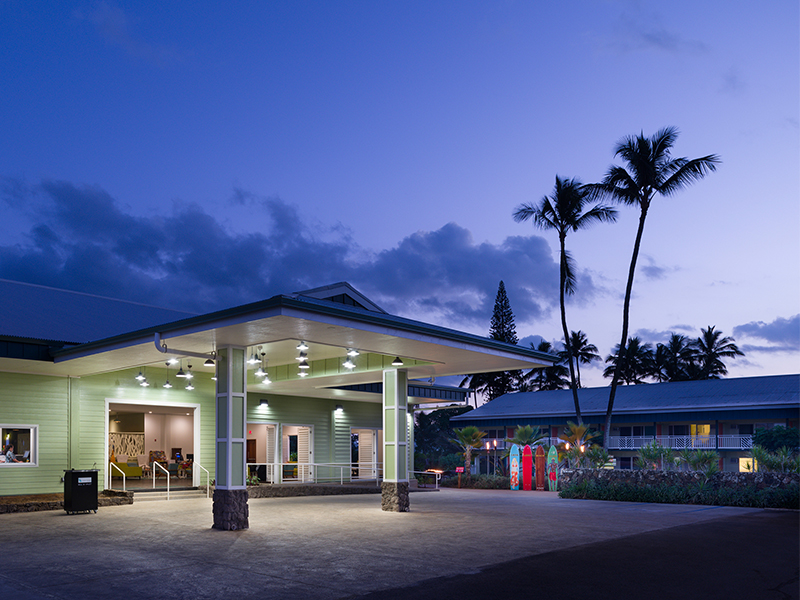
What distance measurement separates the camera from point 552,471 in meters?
25.9

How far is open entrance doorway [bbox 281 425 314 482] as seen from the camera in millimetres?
25531

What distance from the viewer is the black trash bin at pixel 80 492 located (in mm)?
15031

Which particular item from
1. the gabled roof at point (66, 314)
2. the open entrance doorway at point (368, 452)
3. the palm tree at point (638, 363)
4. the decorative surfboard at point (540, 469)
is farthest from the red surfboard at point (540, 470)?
the palm tree at point (638, 363)

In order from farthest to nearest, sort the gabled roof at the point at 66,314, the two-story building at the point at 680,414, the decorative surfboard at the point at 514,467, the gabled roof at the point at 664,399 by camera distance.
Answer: the gabled roof at the point at 664,399 < the two-story building at the point at 680,414 < the decorative surfboard at the point at 514,467 < the gabled roof at the point at 66,314

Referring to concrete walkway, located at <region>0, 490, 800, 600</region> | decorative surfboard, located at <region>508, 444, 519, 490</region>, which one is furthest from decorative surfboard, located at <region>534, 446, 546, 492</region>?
concrete walkway, located at <region>0, 490, 800, 600</region>

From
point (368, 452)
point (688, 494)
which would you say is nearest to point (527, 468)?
point (368, 452)

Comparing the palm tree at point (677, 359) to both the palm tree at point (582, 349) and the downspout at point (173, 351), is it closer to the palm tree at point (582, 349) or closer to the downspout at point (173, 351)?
the palm tree at point (582, 349)

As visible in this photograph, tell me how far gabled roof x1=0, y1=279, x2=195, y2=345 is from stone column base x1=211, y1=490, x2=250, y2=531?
6.42 metres

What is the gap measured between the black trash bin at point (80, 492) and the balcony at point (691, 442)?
960 inches

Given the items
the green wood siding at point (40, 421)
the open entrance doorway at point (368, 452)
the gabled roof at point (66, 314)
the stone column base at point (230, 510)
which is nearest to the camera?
the stone column base at point (230, 510)

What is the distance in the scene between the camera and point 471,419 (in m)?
41.8

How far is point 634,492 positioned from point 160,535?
12.8 meters

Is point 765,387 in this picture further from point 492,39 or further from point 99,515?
point 99,515

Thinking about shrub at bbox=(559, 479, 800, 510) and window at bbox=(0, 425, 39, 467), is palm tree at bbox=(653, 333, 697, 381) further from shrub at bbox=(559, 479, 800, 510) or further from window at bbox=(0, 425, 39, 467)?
window at bbox=(0, 425, 39, 467)
